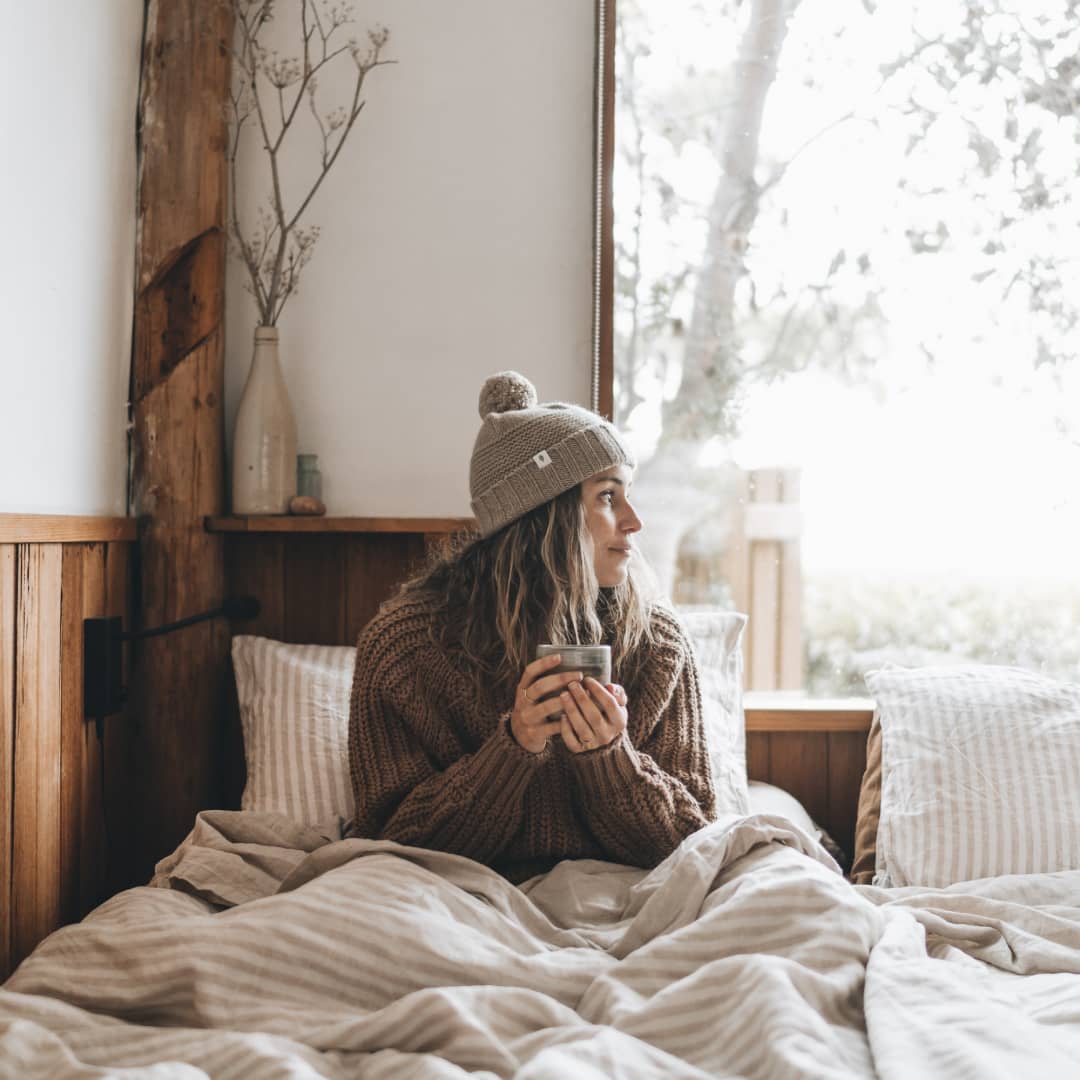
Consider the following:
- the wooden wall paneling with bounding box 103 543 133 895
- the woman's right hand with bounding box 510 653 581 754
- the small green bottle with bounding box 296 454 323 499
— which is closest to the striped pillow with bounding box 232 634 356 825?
the wooden wall paneling with bounding box 103 543 133 895

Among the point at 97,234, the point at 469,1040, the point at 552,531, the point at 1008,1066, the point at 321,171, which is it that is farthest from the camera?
the point at 321,171

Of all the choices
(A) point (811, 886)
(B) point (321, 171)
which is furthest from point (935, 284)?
(A) point (811, 886)

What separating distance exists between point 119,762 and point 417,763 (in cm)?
72

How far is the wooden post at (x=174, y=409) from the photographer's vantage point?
213 centimetres

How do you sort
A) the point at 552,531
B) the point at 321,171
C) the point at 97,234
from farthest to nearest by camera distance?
1. the point at 321,171
2. the point at 97,234
3. the point at 552,531

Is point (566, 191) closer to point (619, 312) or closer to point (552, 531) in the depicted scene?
point (619, 312)

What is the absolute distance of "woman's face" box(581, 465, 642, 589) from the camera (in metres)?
1.76

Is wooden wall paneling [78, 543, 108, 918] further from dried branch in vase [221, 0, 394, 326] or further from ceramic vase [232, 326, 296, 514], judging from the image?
dried branch in vase [221, 0, 394, 326]

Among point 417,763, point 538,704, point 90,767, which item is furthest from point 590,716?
point 90,767

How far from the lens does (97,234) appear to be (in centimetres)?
198

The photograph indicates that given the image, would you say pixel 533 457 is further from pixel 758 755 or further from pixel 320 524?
pixel 758 755

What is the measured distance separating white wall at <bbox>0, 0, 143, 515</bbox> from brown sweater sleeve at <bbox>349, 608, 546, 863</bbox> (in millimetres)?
609

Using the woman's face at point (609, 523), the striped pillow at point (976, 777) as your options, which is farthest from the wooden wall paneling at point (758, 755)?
the woman's face at point (609, 523)

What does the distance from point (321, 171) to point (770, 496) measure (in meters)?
1.15
